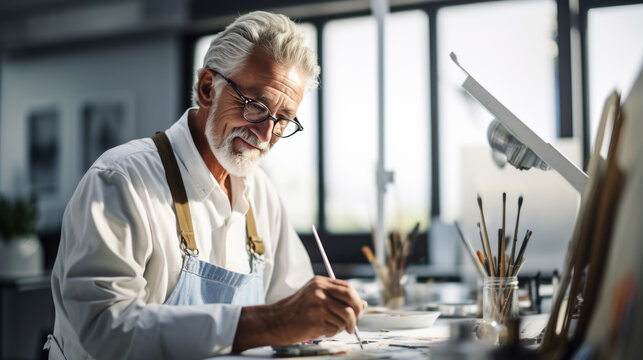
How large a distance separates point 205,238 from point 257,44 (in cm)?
51

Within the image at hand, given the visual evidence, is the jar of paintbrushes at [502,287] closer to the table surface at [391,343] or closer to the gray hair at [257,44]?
the table surface at [391,343]

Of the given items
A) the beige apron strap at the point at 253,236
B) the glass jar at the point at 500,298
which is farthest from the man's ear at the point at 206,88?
the glass jar at the point at 500,298

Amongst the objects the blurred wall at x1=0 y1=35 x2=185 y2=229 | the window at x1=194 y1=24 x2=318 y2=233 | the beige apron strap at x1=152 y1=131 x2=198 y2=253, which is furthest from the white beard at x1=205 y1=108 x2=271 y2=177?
the blurred wall at x1=0 y1=35 x2=185 y2=229

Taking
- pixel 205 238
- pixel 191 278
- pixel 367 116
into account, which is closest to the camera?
pixel 191 278

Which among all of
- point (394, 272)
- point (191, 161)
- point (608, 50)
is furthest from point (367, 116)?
point (191, 161)

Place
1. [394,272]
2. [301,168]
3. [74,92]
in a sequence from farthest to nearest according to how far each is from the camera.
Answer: [74,92] < [301,168] < [394,272]

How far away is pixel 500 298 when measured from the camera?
4.13 feet

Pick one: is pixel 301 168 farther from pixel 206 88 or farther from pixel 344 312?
pixel 344 312

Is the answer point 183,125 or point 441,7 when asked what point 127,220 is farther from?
point 441,7

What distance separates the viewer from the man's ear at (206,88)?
1594 mm

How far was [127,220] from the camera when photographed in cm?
123

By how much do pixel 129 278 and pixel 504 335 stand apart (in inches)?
29.1

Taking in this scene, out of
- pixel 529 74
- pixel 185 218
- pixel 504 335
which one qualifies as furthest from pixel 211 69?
pixel 529 74

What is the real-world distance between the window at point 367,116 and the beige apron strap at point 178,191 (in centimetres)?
345
